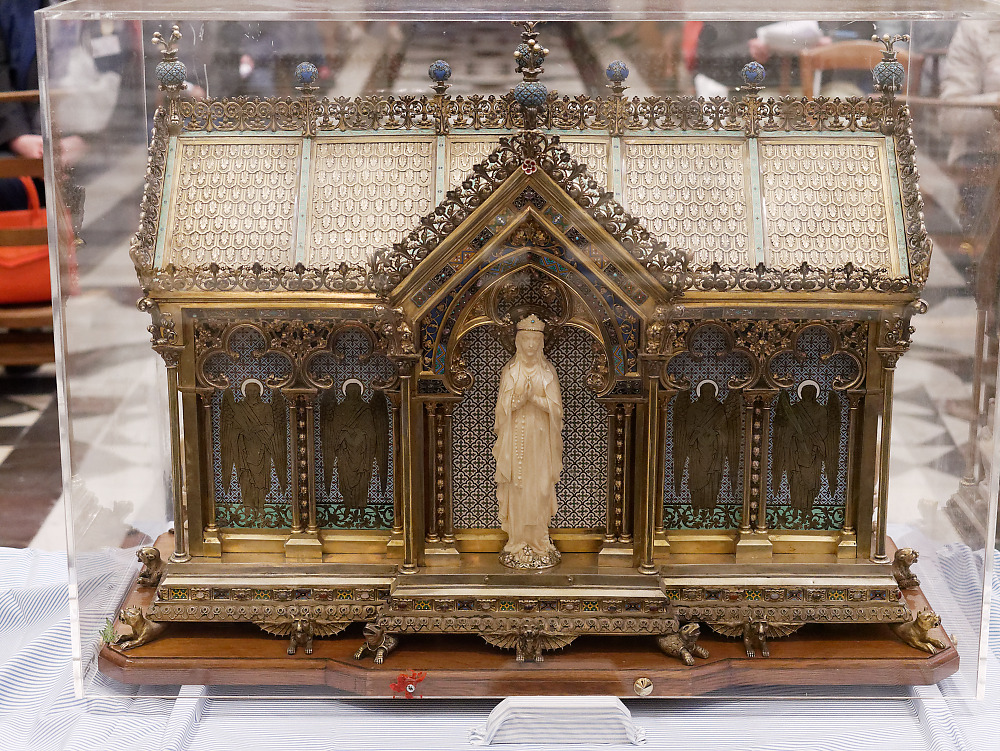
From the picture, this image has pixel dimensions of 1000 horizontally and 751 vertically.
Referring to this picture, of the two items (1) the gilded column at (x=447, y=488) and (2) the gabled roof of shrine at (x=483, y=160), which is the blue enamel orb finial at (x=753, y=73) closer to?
(2) the gabled roof of shrine at (x=483, y=160)

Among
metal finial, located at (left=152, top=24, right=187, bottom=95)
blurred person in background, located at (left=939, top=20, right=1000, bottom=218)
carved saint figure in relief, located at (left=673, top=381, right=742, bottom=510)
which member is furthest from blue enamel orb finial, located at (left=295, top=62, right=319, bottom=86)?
blurred person in background, located at (left=939, top=20, right=1000, bottom=218)

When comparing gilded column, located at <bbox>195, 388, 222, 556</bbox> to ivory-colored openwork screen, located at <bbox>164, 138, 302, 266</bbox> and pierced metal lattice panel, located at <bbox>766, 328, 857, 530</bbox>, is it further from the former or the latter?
pierced metal lattice panel, located at <bbox>766, 328, 857, 530</bbox>

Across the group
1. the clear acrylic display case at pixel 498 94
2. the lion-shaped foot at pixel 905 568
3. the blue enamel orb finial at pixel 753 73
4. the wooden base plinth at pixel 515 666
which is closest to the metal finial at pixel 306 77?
the clear acrylic display case at pixel 498 94

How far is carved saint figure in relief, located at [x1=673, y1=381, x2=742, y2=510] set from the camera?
292 inches

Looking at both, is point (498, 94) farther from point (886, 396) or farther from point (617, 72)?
point (886, 396)

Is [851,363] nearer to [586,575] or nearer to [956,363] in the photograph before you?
[956,363]

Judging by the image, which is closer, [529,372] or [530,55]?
[530,55]

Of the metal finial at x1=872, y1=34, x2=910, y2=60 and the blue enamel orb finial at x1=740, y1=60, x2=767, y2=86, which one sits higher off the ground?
the metal finial at x1=872, y1=34, x2=910, y2=60

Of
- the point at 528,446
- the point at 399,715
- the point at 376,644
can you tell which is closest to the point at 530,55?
the point at 528,446

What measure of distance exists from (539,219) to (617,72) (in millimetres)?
1201

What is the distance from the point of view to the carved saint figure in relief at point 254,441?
24.4ft

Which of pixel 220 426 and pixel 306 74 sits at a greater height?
pixel 306 74

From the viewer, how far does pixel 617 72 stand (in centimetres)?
745

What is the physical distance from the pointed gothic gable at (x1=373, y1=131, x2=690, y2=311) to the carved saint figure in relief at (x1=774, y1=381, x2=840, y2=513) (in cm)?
110
